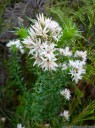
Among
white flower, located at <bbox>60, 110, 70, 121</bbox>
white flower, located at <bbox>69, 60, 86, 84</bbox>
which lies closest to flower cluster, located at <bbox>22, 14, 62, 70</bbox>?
white flower, located at <bbox>69, 60, 86, 84</bbox>

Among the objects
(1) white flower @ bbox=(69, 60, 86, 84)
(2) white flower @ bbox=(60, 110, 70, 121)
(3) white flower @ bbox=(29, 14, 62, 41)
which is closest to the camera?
(3) white flower @ bbox=(29, 14, 62, 41)

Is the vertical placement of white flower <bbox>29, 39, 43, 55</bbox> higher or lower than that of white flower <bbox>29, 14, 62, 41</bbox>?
lower

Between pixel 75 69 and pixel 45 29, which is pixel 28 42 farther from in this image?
pixel 75 69

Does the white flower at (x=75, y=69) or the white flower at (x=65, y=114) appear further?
the white flower at (x=65, y=114)

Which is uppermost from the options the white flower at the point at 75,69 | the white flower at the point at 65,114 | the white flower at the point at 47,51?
the white flower at the point at 47,51

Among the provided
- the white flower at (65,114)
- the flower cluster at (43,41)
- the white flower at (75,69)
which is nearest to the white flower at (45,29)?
the flower cluster at (43,41)

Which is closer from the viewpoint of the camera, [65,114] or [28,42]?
[28,42]

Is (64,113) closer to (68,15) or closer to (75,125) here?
(75,125)

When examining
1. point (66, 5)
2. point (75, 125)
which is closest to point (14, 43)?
point (75, 125)

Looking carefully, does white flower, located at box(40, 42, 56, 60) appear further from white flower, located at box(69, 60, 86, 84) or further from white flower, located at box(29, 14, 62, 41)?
white flower, located at box(69, 60, 86, 84)

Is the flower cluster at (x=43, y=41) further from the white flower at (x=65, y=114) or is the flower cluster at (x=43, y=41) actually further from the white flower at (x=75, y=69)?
the white flower at (x=65, y=114)

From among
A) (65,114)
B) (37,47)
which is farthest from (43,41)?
(65,114)

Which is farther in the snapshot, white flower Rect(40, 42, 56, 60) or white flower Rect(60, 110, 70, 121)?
white flower Rect(60, 110, 70, 121)
